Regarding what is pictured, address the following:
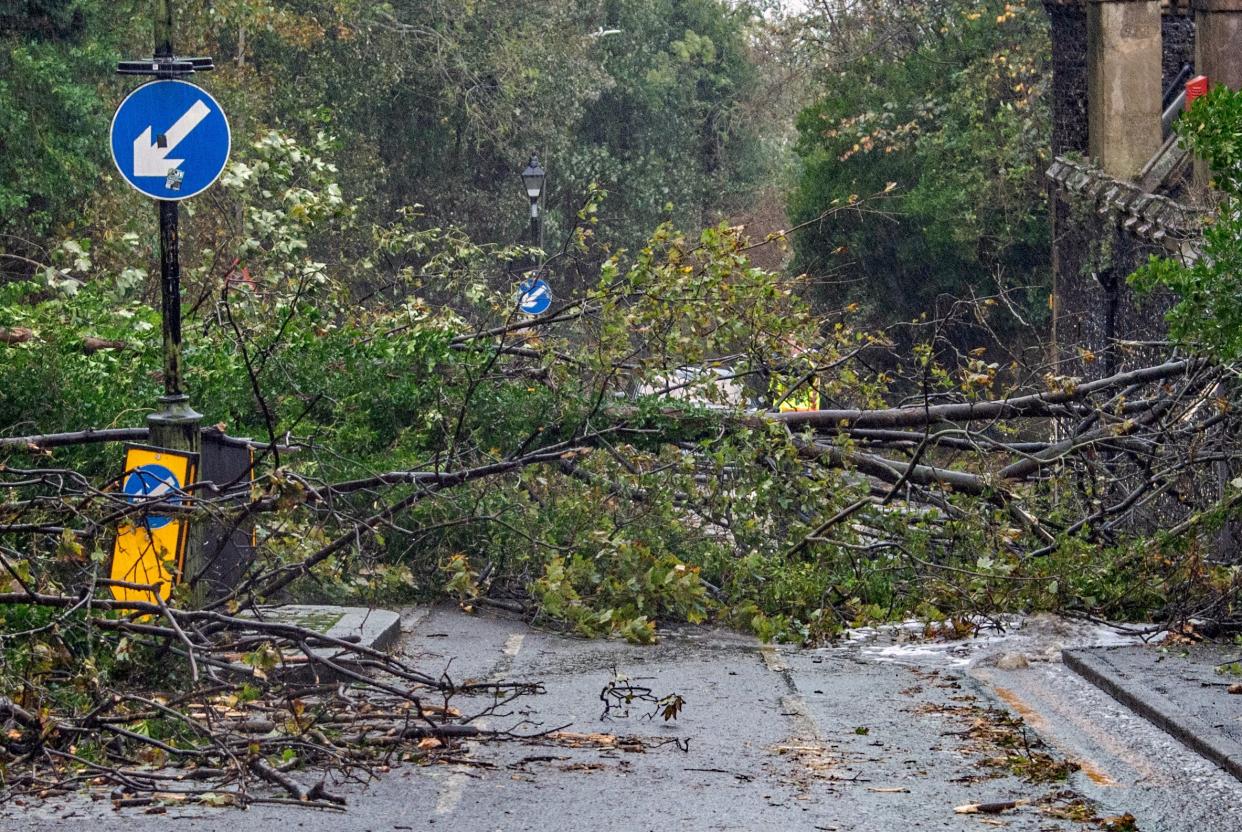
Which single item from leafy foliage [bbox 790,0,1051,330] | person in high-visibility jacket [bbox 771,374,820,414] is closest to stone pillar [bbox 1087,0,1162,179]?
leafy foliage [bbox 790,0,1051,330]

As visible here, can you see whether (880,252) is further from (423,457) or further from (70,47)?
(423,457)

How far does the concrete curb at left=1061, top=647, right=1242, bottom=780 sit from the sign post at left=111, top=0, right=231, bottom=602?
520 cm

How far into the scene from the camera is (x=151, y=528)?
881cm

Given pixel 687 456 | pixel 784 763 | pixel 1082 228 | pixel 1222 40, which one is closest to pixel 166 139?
pixel 687 456

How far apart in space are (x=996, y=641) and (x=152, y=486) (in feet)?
18.9

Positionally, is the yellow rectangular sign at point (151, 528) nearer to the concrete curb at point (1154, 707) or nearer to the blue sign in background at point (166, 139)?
the blue sign in background at point (166, 139)

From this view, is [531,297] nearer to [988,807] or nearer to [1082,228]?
[1082,228]

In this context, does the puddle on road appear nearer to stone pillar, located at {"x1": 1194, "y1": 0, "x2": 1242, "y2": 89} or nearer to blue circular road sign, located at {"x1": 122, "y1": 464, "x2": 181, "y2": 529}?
blue circular road sign, located at {"x1": 122, "y1": 464, "x2": 181, "y2": 529}

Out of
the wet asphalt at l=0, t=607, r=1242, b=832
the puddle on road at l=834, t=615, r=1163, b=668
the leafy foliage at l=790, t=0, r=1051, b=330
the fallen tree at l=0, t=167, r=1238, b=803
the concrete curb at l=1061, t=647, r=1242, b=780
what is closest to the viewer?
the wet asphalt at l=0, t=607, r=1242, b=832

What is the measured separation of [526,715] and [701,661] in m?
2.66

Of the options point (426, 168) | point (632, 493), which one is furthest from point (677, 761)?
point (426, 168)

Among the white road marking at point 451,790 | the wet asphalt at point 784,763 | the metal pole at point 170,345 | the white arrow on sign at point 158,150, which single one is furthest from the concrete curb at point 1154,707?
the white arrow on sign at point 158,150

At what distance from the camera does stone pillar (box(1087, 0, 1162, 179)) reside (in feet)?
71.8

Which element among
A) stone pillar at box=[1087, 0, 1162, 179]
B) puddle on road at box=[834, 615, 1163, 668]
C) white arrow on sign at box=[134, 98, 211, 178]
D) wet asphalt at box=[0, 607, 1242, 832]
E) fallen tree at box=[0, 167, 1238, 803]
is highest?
stone pillar at box=[1087, 0, 1162, 179]
